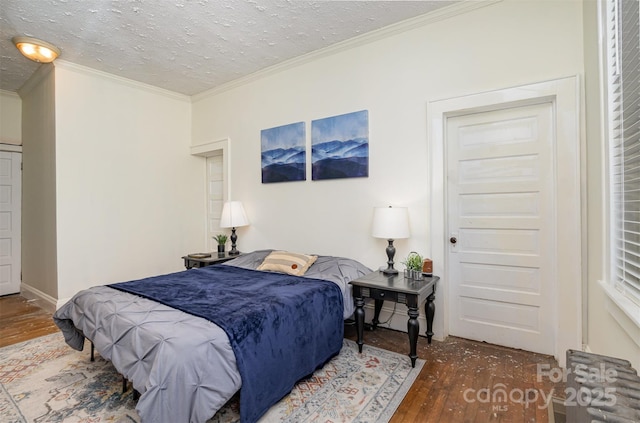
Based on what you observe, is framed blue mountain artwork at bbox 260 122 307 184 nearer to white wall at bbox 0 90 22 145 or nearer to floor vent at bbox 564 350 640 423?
floor vent at bbox 564 350 640 423

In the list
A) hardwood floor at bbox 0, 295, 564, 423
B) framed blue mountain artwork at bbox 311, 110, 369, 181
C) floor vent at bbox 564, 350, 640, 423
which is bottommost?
hardwood floor at bbox 0, 295, 564, 423

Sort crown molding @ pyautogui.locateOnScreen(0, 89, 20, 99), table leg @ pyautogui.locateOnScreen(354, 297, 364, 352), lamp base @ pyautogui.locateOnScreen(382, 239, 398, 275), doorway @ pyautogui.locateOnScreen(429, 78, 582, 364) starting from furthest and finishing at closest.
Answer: crown molding @ pyautogui.locateOnScreen(0, 89, 20, 99) < lamp base @ pyautogui.locateOnScreen(382, 239, 398, 275) < table leg @ pyautogui.locateOnScreen(354, 297, 364, 352) < doorway @ pyautogui.locateOnScreen(429, 78, 582, 364)

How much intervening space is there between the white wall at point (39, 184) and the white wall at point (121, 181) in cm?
14

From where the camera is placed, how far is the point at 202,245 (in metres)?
4.82

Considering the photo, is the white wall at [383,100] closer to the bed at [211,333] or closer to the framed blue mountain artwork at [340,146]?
the framed blue mountain artwork at [340,146]

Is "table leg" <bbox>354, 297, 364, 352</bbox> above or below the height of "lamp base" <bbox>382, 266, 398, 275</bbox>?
below

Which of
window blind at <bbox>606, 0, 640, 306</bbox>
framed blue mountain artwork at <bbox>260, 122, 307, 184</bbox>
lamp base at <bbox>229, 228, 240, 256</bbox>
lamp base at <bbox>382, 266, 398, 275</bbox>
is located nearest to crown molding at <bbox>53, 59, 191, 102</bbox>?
framed blue mountain artwork at <bbox>260, 122, 307, 184</bbox>

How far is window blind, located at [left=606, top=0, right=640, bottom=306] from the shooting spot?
140cm

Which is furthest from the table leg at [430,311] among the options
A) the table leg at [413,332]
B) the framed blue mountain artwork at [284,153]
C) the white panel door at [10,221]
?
the white panel door at [10,221]

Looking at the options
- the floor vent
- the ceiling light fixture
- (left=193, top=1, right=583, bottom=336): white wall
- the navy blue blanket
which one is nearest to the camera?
the floor vent

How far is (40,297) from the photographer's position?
3.88 m

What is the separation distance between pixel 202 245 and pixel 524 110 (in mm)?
4367

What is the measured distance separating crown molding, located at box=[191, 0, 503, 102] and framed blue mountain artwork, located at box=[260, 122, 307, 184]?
69 centimetres

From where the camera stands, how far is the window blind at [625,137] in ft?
4.59
